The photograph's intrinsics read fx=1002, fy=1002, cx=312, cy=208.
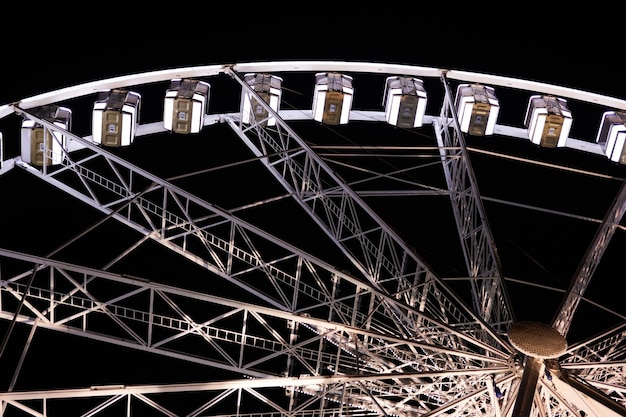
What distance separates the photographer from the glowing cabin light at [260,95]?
972 inches

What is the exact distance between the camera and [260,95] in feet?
80.9

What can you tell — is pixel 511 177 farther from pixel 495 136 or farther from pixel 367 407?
pixel 367 407

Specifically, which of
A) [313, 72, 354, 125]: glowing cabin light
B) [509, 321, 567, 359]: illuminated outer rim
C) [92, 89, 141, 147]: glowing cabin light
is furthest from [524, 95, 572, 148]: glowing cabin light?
[92, 89, 141, 147]: glowing cabin light

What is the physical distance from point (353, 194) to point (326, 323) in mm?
4098

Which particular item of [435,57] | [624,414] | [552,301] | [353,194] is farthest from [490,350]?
[435,57]

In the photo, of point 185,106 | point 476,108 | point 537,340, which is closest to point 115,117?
point 185,106

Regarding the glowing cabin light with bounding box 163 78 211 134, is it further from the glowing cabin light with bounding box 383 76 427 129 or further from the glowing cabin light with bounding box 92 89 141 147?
the glowing cabin light with bounding box 383 76 427 129

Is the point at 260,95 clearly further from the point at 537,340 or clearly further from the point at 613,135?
the point at 537,340

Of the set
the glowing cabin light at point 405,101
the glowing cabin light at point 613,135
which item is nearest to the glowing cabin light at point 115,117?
the glowing cabin light at point 405,101

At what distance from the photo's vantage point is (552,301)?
26078 mm

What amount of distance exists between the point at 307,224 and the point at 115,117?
593 cm

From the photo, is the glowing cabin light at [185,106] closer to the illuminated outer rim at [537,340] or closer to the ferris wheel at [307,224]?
the ferris wheel at [307,224]

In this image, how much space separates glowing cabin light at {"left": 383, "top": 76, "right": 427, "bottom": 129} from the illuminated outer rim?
9.36 m

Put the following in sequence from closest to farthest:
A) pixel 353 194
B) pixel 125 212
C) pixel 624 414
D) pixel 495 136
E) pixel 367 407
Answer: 1. pixel 624 414
2. pixel 367 407
3. pixel 353 194
4. pixel 125 212
5. pixel 495 136
